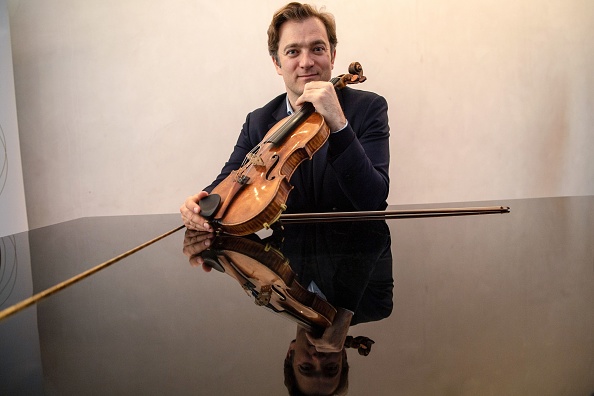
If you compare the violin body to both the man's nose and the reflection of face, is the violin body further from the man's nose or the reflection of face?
the reflection of face

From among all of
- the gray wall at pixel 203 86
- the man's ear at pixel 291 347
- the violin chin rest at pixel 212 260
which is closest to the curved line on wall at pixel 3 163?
the gray wall at pixel 203 86

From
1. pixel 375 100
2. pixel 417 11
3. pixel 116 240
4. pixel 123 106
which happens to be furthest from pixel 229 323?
pixel 417 11

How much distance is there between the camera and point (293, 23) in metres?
1.66

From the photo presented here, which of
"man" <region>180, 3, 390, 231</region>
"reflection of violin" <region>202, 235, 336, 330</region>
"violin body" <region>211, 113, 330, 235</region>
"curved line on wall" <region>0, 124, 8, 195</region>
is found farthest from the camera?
"curved line on wall" <region>0, 124, 8, 195</region>

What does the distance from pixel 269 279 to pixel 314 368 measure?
276 millimetres

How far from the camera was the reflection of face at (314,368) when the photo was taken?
298mm

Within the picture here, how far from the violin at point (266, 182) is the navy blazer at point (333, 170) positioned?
0.18 metres

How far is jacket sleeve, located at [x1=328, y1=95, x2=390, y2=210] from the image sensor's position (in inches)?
51.1

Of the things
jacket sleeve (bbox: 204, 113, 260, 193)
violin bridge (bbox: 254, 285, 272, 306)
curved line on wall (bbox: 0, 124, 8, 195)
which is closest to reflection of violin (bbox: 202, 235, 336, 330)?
violin bridge (bbox: 254, 285, 272, 306)

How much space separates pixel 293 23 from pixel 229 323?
1.38m

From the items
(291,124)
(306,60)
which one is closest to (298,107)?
(306,60)

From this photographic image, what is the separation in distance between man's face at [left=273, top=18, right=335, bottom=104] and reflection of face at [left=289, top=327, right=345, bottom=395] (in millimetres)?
1354

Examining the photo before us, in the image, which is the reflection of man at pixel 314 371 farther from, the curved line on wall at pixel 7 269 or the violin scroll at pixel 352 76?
the violin scroll at pixel 352 76

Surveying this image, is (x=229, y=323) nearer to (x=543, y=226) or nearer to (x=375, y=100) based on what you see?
(x=543, y=226)
